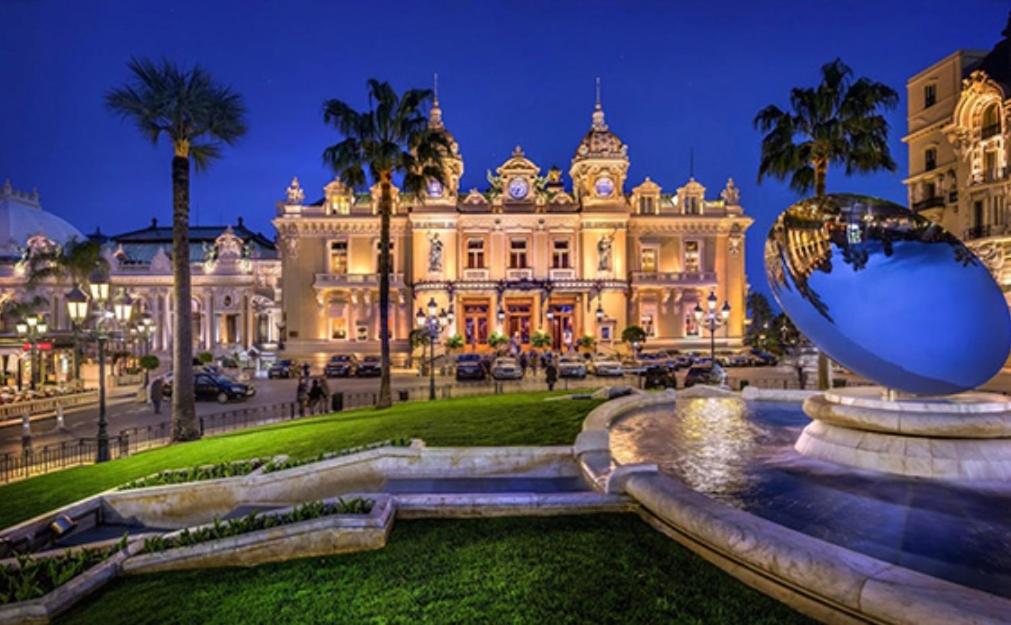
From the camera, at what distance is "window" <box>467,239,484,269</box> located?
52.4 metres

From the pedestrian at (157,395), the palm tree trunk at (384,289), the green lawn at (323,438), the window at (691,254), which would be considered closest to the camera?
the green lawn at (323,438)

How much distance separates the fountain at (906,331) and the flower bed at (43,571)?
1033cm

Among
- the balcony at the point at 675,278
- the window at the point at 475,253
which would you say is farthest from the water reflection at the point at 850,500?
the window at the point at 475,253

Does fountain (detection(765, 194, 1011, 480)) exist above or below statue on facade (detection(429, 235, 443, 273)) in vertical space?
below

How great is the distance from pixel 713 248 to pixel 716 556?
5116cm

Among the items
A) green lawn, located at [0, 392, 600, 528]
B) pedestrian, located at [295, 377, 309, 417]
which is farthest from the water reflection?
pedestrian, located at [295, 377, 309, 417]

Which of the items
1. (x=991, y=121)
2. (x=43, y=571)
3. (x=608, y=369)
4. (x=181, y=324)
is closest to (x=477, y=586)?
(x=43, y=571)

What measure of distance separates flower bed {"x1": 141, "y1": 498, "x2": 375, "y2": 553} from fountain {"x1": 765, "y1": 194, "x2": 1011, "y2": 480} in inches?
281

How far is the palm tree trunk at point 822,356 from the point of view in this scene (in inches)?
768

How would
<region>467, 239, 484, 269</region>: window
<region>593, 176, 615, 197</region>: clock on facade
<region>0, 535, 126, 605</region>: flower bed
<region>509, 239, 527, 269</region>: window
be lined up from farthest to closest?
1. <region>509, 239, 527, 269</region>: window
2. <region>467, 239, 484, 269</region>: window
3. <region>593, 176, 615, 197</region>: clock on facade
4. <region>0, 535, 126, 605</region>: flower bed

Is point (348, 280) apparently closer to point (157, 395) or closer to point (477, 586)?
point (157, 395)

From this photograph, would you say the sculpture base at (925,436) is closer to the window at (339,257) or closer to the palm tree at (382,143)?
the palm tree at (382,143)

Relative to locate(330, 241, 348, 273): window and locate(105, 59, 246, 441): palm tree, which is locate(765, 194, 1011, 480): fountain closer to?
locate(105, 59, 246, 441): palm tree

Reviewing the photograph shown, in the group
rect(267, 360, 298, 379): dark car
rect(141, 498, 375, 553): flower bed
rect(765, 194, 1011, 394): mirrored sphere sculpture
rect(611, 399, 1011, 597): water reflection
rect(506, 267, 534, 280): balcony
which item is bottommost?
rect(267, 360, 298, 379): dark car
